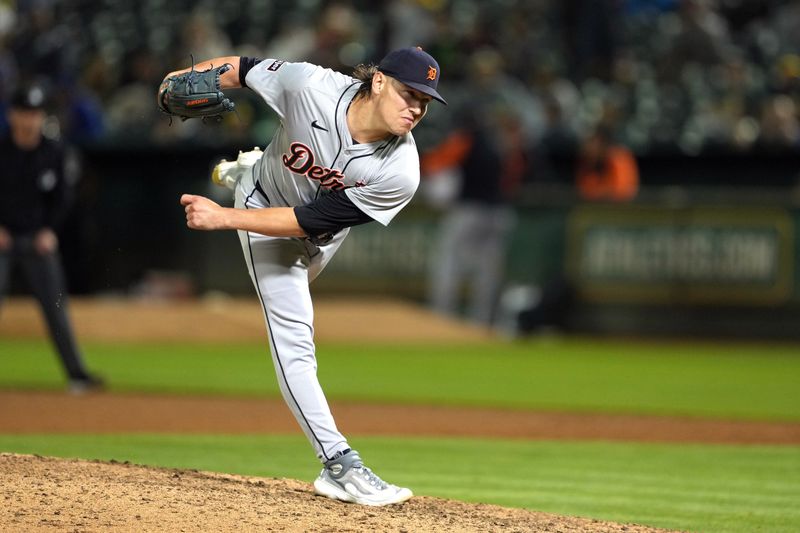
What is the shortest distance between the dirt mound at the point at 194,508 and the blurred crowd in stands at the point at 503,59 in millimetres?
10830

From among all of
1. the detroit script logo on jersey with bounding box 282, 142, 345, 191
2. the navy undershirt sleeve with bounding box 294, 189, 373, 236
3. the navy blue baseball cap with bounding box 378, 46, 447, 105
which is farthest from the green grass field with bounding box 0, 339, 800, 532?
the navy blue baseball cap with bounding box 378, 46, 447, 105

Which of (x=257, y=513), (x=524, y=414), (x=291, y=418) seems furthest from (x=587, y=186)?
(x=257, y=513)

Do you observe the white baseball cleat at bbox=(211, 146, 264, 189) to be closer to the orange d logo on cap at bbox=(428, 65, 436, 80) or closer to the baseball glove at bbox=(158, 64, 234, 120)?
the baseball glove at bbox=(158, 64, 234, 120)

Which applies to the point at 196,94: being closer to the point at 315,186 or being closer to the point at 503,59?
the point at 315,186

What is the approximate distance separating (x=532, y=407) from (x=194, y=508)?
19.4 feet

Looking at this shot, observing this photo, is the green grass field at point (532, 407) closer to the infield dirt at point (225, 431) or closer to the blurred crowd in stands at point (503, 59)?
the infield dirt at point (225, 431)

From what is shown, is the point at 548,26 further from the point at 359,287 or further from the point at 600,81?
the point at 359,287

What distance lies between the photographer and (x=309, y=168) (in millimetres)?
5602

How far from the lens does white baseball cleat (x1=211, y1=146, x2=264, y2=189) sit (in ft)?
19.9

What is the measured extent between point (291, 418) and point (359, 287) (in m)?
7.78

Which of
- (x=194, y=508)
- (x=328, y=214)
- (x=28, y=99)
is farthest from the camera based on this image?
(x=28, y=99)

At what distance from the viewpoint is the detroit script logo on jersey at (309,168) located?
5.55 m

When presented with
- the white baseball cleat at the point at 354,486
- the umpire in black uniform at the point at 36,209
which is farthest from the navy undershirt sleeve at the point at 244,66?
the umpire in black uniform at the point at 36,209

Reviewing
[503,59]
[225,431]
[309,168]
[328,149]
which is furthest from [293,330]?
[503,59]
